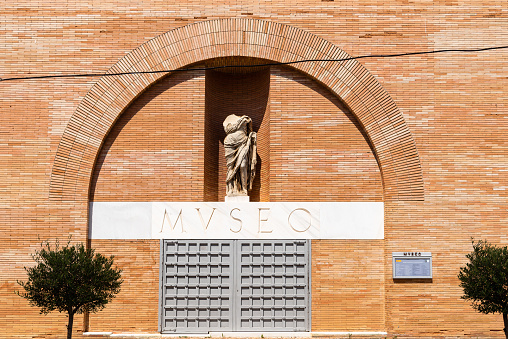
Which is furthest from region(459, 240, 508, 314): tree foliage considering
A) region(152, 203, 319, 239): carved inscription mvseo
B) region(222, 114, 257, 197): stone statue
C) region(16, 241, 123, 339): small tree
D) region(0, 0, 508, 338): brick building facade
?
region(16, 241, 123, 339): small tree

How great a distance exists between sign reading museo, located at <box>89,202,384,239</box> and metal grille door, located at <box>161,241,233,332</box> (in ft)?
0.86

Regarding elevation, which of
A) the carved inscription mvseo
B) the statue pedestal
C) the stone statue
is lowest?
the carved inscription mvseo

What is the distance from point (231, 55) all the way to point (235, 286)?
Result: 4564mm

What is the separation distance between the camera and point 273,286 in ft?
40.2

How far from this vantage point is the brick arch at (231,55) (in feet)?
40.2

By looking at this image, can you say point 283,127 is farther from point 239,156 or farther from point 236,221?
point 236,221

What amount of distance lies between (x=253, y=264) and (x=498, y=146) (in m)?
5.31

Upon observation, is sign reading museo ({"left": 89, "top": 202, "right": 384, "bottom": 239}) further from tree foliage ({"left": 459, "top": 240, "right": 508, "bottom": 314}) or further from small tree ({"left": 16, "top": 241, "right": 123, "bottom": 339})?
tree foliage ({"left": 459, "top": 240, "right": 508, "bottom": 314})

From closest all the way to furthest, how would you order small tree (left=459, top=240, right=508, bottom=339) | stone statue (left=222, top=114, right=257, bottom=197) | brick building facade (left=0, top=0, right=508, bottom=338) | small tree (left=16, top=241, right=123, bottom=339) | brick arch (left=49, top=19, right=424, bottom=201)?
small tree (left=459, top=240, right=508, bottom=339)
small tree (left=16, top=241, right=123, bottom=339)
brick building facade (left=0, top=0, right=508, bottom=338)
brick arch (left=49, top=19, right=424, bottom=201)
stone statue (left=222, top=114, right=257, bottom=197)

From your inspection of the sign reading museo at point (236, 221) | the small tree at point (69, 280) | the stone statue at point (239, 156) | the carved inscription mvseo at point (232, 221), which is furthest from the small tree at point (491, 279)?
the small tree at point (69, 280)

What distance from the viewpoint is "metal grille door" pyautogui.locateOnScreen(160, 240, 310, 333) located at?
12188 millimetres

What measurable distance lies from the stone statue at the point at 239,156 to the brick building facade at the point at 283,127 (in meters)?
0.43

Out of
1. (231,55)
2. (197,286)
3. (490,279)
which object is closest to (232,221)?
(197,286)

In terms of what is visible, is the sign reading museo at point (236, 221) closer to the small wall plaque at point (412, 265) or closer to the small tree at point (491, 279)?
the small wall plaque at point (412, 265)
